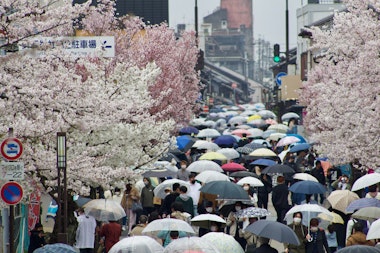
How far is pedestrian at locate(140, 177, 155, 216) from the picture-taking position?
76.7 ft

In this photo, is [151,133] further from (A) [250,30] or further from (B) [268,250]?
(A) [250,30]

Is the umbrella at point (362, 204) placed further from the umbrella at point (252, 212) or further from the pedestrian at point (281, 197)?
the pedestrian at point (281, 197)

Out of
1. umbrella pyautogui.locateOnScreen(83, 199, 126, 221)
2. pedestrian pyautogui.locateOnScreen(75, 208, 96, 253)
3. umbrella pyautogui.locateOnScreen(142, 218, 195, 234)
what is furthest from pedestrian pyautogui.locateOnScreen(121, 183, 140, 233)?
umbrella pyautogui.locateOnScreen(142, 218, 195, 234)

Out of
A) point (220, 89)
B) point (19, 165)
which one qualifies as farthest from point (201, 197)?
point (220, 89)

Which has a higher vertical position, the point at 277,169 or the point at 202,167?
the point at 202,167

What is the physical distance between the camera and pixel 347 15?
24625 mm

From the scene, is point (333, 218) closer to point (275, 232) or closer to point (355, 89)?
point (275, 232)

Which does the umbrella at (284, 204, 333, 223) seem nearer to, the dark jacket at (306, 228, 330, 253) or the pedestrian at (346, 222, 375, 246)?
the dark jacket at (306, 228, 330, 253)

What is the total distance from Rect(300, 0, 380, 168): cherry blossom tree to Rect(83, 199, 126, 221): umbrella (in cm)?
640

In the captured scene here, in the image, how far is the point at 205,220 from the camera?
18.5m

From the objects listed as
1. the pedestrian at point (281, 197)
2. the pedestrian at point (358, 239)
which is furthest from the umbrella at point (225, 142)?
the pedestrian at point (358, 239)

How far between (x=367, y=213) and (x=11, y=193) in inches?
287

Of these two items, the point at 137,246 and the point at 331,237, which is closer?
the point at 137,246

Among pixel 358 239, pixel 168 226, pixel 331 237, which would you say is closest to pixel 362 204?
pixel 331 237
